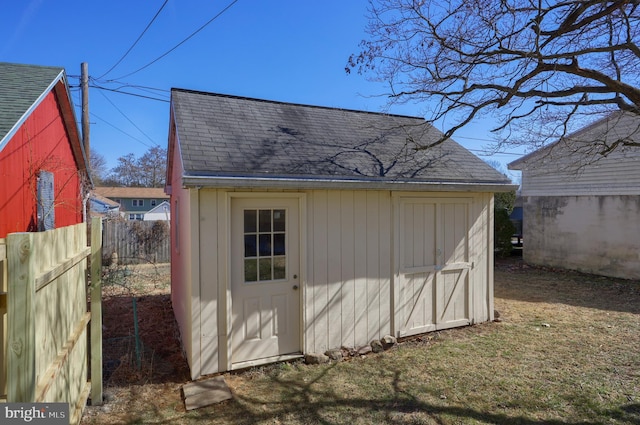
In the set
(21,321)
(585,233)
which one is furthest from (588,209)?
(21,321)

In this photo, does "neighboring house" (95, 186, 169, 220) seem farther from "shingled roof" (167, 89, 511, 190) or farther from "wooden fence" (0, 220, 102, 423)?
"wooden fence" (0, 220, 102, 423)

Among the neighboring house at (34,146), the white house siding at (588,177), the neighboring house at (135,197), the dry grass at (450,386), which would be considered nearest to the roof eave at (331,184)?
the dry grass at (450,386)

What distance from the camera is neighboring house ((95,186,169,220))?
3672 cm

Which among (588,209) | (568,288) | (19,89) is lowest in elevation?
(568,288)

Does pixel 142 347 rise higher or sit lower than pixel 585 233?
lower

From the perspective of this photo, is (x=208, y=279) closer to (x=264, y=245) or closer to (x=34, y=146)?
(x=264, y=245)

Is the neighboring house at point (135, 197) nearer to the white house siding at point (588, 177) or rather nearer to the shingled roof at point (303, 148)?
the white house siding at point (588, 177)

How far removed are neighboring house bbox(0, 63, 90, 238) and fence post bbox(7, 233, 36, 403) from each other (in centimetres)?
329

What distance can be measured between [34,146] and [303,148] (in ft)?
15.1

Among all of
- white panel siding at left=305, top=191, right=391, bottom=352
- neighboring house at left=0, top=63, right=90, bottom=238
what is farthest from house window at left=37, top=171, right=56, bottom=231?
white panel siding at left=305, top=191, right=391, bottom=352

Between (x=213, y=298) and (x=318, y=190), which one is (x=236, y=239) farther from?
(x=318, y=190)

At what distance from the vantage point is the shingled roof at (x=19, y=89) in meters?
4.77

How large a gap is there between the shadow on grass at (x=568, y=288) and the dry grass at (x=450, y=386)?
6.48 feet

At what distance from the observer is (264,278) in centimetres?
480
